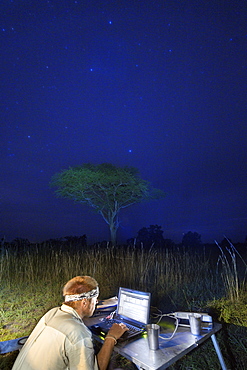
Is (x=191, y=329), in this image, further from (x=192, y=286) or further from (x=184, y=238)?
(x=184, y=238)

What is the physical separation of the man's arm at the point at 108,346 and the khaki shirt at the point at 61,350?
143 millimetres

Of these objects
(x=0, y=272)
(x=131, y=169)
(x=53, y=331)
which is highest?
(x=131, y=169)

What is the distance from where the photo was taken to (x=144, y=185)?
13320mm

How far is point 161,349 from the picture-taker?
1367 millimetres

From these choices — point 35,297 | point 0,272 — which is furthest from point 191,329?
point 0,272

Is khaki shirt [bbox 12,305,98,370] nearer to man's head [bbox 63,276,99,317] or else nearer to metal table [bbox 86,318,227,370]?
man's head [bbox 63,276,99,317]

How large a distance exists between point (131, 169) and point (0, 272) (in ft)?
30.7

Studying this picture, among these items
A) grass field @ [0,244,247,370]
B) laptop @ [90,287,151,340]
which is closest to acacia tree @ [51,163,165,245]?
grass field @ [0,244,247,370]

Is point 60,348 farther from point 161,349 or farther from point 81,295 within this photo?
point 161,349

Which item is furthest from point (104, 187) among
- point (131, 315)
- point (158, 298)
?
point (131, 315)

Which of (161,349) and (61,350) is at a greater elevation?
(61,350)

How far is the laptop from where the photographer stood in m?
1.62

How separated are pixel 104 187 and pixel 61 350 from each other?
38.9 feet

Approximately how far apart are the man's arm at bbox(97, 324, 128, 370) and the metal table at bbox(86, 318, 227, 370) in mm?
63
